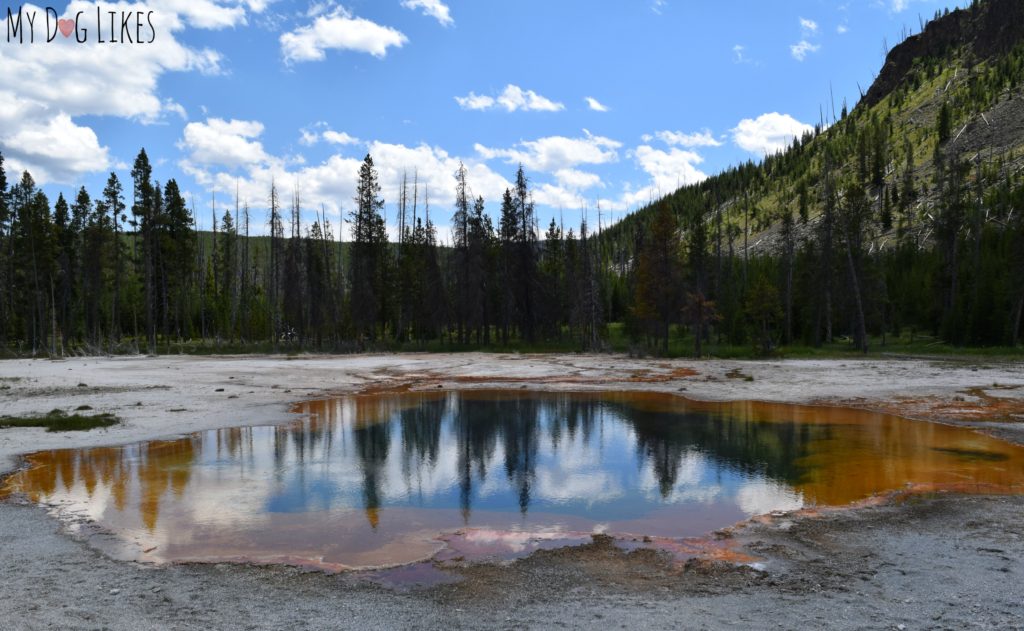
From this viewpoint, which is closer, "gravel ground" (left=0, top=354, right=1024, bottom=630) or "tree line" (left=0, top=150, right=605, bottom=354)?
"gravel ground" (left=0, top=354, right=1024, bottom=630)

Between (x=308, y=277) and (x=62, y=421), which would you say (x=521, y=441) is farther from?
(x=308, y=277)

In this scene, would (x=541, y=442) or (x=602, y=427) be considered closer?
(x=541, y=442)

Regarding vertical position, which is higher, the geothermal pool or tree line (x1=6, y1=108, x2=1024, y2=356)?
tree line (x1=6, y1=108, x2=1024, y2=356)

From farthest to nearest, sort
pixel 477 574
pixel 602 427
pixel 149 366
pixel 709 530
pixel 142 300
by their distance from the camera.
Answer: pixel 142 300 → pixel 149 366 → pixel 602 427 → pixel 709 530 → pixel 477 574

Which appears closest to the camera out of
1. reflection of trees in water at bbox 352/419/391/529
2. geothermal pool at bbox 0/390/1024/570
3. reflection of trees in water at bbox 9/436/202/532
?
geothermal pool at bbox 0/390/1024/570

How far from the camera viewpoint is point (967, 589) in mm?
7379

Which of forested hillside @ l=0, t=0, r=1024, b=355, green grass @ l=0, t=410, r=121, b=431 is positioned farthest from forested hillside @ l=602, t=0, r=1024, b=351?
green grass @ l=0, t=410, r=121, b=431

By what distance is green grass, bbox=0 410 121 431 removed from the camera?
1956cm

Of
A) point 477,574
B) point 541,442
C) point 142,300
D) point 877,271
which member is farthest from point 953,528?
point 142,300

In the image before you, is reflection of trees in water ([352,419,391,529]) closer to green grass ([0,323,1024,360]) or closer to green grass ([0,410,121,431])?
green grass ([0,410,121,431])

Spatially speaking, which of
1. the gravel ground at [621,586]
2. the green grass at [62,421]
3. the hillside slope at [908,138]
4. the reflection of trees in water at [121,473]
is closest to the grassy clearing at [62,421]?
the green grass at [62,421]

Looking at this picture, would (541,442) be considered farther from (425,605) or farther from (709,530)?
(425,605)

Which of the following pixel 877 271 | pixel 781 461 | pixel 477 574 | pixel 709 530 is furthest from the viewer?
pixel 877 271

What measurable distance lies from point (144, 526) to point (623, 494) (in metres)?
9.25
